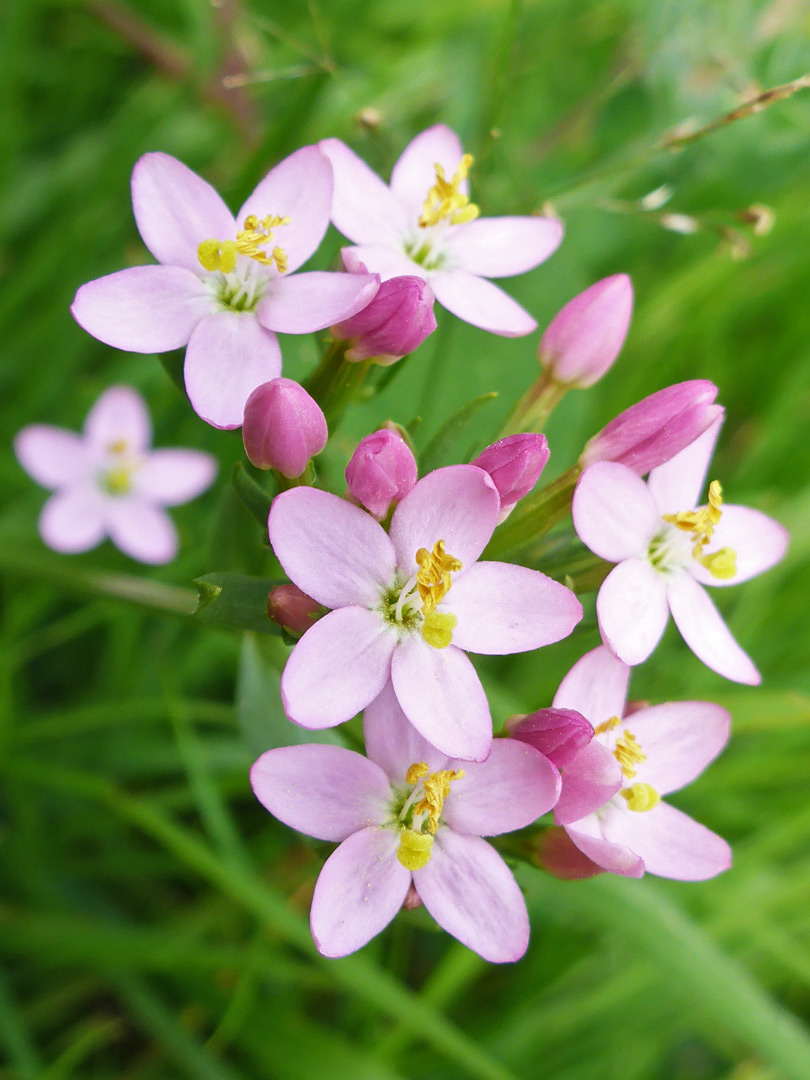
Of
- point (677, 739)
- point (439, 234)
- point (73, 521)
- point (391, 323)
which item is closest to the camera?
point (391, 323)

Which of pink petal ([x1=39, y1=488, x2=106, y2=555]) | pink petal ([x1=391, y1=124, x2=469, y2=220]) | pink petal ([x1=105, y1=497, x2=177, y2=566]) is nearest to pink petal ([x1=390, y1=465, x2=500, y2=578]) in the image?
pink petal ([x1=391, y1=124, x2=469, y2=220])

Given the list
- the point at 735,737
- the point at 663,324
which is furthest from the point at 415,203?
the point at 735,737

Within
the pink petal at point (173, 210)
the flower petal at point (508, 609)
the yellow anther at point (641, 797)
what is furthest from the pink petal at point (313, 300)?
the yellow anther at point (641, 797)

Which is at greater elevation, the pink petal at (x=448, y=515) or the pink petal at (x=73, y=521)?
the pink petal at (x=448, y=515)

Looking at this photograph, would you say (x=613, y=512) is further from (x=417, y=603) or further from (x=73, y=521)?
(x=73, y=521)

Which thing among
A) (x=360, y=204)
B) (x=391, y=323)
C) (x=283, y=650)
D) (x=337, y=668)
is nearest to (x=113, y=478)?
(x=283, y=650)

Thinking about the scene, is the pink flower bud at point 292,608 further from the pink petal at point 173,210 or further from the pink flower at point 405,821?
the pink petal at point 173,210
